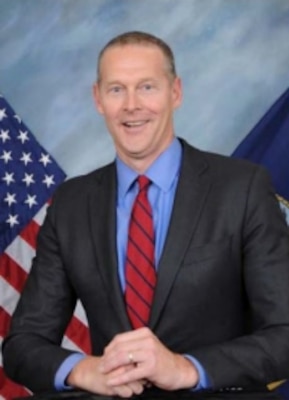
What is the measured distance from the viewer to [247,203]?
2.21 m

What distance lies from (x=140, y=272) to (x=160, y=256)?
0.06m

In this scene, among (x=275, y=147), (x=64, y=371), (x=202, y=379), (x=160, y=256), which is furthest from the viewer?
(x=275, y=147)

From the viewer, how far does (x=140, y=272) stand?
2193mm

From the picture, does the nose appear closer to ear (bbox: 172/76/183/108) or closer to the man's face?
the man's face

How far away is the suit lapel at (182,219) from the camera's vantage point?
216cm

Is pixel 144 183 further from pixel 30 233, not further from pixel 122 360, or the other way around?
pixel 30 233

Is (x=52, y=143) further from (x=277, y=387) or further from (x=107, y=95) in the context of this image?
(x=107, y=95)

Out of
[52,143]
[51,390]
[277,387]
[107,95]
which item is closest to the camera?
[51,390]

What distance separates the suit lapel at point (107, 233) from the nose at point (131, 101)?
0.75 feet

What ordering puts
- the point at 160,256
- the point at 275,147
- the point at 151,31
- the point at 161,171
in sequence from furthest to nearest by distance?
the point at 151,31 → the point at 275,147 → the point at 161,171 → the point at 160,256

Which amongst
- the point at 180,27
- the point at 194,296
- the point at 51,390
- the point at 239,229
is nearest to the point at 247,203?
the point at 239,229

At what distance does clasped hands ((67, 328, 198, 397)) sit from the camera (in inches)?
73.9

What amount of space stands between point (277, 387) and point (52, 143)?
5.03 feet

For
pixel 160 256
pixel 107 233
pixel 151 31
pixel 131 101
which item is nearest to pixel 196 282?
pixel 160 256
